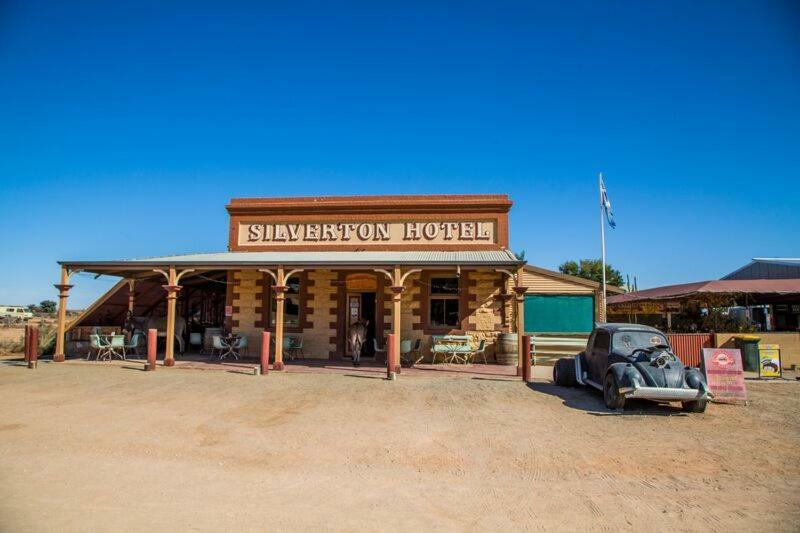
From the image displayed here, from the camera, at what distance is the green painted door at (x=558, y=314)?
642 inches

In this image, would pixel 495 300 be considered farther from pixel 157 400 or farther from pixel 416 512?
pixel 416 512

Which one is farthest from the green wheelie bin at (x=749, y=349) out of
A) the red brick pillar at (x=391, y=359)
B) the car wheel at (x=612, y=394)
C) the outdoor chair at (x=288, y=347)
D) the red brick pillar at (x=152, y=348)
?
the red brick pillar at (x=152, y=348)

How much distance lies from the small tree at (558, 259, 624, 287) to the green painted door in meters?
31.1

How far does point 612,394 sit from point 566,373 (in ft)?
6.83

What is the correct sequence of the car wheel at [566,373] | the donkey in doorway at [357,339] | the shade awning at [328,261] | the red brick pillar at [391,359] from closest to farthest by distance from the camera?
the car wheel at [566,373]
the red brick pillar at [391,359]
the shade awning at [328,261]
the donkey in doorway at [357,339]

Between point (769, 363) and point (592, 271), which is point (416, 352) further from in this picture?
point (592, 271)

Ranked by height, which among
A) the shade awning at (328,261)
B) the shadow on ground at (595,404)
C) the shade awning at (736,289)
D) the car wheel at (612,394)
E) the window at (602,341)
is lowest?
the shadow on ground at (595,404)

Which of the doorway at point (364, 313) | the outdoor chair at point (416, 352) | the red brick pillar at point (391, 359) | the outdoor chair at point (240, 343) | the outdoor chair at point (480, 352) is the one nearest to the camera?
the red brick pillar at point (391, 359)

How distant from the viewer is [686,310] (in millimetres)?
19578

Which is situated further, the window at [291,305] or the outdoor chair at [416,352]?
the window at [291,305]

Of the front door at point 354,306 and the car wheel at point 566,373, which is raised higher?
the front door at point 354,306

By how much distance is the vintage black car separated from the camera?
27.1 feet

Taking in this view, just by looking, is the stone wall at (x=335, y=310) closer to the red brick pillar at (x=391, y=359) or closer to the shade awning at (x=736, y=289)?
Result: the red brick pillar at (x=391, y=359)

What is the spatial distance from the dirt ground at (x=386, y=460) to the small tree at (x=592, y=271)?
37.1 metres
